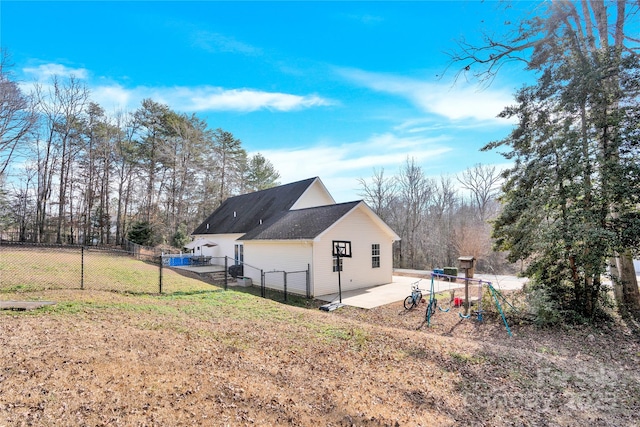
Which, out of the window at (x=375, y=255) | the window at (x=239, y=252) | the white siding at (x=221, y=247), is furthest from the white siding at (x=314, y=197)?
the window at (x=375, y=255)

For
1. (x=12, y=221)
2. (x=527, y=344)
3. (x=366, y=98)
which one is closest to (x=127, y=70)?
(x=366, y=98)

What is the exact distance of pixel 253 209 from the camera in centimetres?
2184

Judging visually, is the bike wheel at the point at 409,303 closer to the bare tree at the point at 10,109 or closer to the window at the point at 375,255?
the window at the point at 375,255

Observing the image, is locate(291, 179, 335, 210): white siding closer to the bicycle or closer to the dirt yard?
the bicycle

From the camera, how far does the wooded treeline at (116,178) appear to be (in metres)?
25.9

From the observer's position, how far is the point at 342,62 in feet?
38.8

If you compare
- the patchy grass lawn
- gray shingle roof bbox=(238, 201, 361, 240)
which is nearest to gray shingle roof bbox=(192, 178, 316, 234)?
gray shingle roof bbox=(238, 201, 361, 240)

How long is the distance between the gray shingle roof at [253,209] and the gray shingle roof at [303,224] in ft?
6.38

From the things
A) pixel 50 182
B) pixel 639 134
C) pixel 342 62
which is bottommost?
pixel 639 134

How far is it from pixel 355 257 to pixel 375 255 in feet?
4.76

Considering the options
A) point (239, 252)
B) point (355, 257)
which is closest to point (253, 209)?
point (239, 252)

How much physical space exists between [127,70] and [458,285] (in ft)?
59.7

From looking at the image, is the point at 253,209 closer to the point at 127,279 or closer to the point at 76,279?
the point at 127,279

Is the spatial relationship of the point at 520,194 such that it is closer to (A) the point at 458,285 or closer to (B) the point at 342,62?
(A) the point at 458,285
